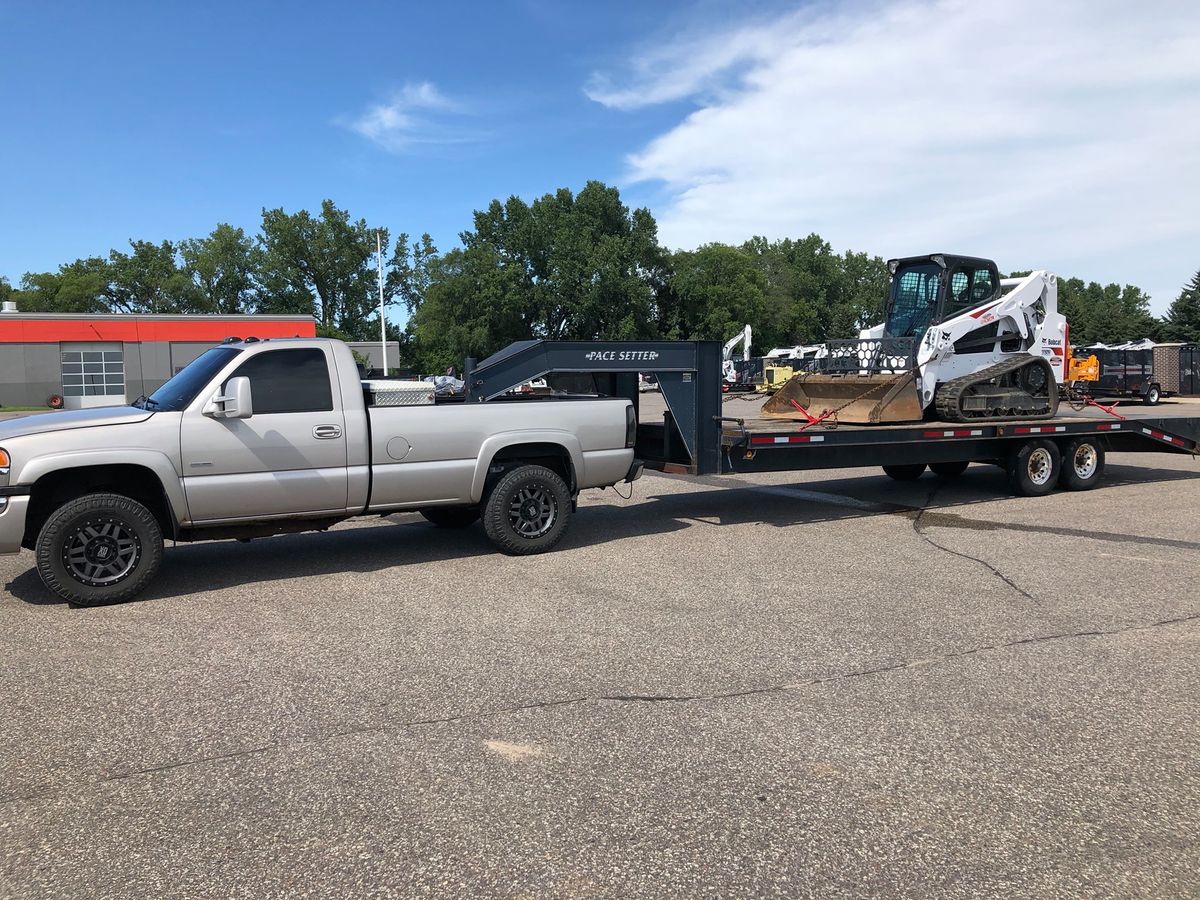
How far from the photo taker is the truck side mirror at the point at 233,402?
6773 mm

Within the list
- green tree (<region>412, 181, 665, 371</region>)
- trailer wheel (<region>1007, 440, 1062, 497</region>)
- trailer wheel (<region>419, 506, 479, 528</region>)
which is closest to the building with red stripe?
green tree (<region>412, 181, 665, 371</region>)

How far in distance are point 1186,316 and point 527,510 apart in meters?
69.7

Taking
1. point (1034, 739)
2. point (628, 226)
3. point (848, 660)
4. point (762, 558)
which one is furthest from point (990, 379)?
point (628, 226)

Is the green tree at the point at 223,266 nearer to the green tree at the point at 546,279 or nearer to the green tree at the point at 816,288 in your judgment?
the green tree at the point at 546,279

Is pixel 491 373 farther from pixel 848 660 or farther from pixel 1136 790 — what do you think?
pixel 1136 790

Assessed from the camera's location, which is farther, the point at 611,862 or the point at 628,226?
the point at 628,226

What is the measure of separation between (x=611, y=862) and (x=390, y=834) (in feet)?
2.83

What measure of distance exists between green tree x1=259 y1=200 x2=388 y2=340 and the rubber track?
79.3 m

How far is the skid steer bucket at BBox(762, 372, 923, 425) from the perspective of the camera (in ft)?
36.6

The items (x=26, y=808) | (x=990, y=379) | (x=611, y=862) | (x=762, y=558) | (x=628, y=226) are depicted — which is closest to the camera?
(x=611, y=862)

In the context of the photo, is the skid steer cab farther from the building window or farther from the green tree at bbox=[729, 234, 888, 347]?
the green tree at bbox=[729, 234, 888, 347]

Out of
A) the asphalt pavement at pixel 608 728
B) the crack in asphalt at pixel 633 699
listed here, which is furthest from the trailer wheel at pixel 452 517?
the crack in asphalt at pixel 633 699

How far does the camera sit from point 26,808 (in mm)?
3611

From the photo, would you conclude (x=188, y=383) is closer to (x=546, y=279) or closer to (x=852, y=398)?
(x=852, y=398)
